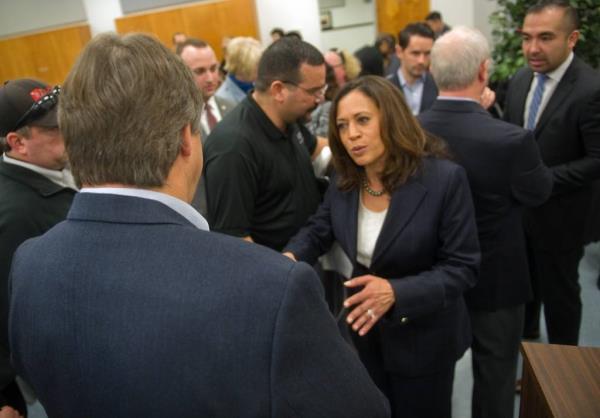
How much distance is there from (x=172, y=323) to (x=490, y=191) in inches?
55.4

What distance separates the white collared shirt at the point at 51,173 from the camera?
5.41 feet

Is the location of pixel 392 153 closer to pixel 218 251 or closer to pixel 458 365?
pixel 218 251

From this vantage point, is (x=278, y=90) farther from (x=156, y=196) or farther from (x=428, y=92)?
(x=428, y=92)

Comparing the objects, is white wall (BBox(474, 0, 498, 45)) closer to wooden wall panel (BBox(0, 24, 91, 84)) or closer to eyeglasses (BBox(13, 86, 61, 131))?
wooden wall panel (BBox(0, 24, 91, 84))

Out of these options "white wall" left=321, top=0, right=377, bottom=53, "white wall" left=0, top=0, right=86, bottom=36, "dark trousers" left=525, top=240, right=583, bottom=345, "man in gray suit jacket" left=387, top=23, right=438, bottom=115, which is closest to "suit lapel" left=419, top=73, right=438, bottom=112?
"man in gray suit jacket" left=387, top=23, right=438, bottom=115

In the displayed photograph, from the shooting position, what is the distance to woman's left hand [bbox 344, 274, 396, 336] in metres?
1.42


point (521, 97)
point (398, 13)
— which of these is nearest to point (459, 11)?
point (398, 13)

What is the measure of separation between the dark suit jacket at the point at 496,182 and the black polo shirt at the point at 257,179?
1.92 ft

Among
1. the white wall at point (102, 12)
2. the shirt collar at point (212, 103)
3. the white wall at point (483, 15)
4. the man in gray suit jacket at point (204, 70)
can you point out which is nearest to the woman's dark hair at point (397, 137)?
the man in gray suit jacket at point (204, 70)

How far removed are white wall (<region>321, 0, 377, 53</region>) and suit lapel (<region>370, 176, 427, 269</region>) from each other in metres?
7.10

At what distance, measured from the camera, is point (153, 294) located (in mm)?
669

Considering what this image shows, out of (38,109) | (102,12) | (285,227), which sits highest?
(102,12)

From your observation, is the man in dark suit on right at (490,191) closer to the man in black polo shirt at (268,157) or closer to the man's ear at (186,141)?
the man in black polo shirt at (268,157)

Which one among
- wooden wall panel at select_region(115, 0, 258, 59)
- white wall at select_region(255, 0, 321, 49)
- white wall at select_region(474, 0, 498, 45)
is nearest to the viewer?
white wall at select_region(474, 0, 498, 45)
